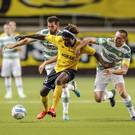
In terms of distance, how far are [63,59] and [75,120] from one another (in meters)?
1.34

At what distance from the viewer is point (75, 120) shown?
15.7 meters

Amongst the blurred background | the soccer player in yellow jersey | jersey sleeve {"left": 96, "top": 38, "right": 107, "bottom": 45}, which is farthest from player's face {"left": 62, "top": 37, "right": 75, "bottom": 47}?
the blurred background

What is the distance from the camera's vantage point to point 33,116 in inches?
654

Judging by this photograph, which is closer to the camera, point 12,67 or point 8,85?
point 8,85

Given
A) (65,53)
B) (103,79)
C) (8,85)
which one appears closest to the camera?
(65,53)

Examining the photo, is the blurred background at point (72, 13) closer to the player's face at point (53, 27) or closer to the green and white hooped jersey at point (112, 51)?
the player's face at point (53, 27)

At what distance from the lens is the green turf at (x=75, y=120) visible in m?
13.4

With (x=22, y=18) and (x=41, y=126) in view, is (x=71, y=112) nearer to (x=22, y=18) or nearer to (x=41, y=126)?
(x=41, y=126)

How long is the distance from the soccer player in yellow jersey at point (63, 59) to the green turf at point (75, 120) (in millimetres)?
660

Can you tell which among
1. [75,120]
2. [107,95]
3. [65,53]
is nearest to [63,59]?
[65,53]

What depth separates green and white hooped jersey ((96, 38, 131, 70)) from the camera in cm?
1565

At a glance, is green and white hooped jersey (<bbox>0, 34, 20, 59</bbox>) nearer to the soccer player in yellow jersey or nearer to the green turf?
the green turf

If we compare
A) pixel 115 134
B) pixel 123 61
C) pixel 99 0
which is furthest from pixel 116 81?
pixel 99 0

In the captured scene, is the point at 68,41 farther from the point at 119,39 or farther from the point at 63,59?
the point at 119,39
